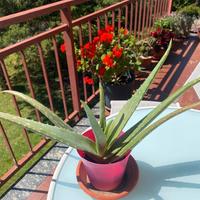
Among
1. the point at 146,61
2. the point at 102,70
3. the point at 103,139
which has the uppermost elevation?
Answer: the point at 103,139

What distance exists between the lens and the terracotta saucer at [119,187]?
0.92 m

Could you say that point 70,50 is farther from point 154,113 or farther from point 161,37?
point 161,37

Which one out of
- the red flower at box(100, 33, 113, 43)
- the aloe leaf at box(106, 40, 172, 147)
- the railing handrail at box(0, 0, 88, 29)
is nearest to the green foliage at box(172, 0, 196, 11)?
the red flower at box(100, 33, 113, 43)

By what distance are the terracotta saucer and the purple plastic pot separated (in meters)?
0.02

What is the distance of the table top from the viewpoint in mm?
1001

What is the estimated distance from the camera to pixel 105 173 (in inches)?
34.9

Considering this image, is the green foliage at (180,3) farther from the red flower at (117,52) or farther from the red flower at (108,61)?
the red flower at (108,61)

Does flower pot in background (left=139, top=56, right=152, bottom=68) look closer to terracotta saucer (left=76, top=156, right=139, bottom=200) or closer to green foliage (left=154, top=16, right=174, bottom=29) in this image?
green foliage (left=154, top=16, right=174, bottom=29)

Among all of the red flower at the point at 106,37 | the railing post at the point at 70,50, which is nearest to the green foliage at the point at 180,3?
the red flower at the point at 106,37

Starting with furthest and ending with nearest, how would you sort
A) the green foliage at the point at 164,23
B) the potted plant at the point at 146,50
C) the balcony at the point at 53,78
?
the green foliage at the point at 164,23, the potted plant at the point at 146,50, the balcony at the point at 53,78

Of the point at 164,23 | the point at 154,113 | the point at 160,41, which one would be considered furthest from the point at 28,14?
the point at 164,23

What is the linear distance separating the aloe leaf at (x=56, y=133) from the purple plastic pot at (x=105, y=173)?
5 centimetres

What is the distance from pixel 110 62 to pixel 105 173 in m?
1.83

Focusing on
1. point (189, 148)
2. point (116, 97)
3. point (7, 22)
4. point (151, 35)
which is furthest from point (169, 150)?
point (151, 35)
